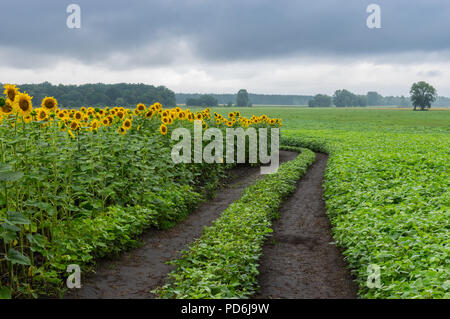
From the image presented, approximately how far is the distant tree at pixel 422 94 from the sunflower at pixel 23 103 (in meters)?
96.5

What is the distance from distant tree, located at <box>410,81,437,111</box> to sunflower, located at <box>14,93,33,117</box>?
317ft

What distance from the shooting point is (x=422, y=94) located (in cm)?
8988

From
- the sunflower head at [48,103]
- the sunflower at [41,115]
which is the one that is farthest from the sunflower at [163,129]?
the sunflower head at [48,103]

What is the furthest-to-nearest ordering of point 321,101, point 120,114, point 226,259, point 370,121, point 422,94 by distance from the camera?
point 321,101
point 422,94
point 370,121
point 120,114
point 226,259

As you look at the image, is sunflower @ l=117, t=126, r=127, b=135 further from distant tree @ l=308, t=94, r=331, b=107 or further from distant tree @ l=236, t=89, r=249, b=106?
distant tree @ l=308, t=94, r=331, b=107

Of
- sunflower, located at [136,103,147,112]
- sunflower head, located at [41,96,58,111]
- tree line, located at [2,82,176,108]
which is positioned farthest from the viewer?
tree line, located at [2,82,176,108]

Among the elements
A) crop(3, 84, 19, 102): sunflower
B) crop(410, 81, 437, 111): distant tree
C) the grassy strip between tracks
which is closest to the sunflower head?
crop(3, 84, 19, 102): sunflower

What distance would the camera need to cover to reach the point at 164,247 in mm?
6570

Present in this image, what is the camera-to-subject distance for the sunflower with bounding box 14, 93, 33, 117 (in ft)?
14.7

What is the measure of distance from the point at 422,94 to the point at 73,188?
97.6 m

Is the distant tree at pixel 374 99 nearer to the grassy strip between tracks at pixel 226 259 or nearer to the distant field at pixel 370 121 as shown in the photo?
the distant field at pixel 370 121

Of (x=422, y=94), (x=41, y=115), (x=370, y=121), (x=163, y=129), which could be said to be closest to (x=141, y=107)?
(x=163, y=129)

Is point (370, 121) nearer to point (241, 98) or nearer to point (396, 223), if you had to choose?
point (396, 223)

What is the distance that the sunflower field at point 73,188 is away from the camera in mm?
4516
